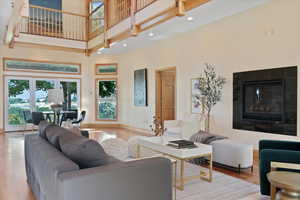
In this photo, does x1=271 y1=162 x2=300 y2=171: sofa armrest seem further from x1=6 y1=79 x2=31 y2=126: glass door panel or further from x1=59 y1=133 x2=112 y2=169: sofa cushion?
x1=6 y1=79 x2=31 y2=126: glass door panel

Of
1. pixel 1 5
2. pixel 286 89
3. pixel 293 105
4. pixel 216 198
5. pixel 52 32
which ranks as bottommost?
pixel 216 198

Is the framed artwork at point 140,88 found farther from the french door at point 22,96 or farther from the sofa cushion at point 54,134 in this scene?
the sofa cushion at point 54,134

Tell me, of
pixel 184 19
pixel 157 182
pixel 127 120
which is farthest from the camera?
pixel 127 120

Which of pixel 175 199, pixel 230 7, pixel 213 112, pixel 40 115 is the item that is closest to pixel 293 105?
pixel 213 112

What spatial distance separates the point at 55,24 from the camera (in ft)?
30.3

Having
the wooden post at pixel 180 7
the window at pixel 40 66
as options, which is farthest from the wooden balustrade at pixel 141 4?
the window at pixel 40 66

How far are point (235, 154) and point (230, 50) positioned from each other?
2.59 metres

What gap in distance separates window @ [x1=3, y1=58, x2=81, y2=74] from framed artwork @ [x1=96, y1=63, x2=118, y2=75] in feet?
2.63

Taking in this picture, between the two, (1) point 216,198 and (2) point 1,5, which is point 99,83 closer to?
(2) point 1,5

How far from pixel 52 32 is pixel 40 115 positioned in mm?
3529

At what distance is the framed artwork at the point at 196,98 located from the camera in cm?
608

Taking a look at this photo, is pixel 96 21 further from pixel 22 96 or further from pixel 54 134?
pixel 54 134

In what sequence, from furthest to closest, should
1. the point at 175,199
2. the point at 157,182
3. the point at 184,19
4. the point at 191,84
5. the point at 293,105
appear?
the point at 191,84 < the point at 184,19 < the point at 293,105 < the point at 175,199 < the point at 157,182

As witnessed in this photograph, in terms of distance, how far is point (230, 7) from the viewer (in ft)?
15.7
